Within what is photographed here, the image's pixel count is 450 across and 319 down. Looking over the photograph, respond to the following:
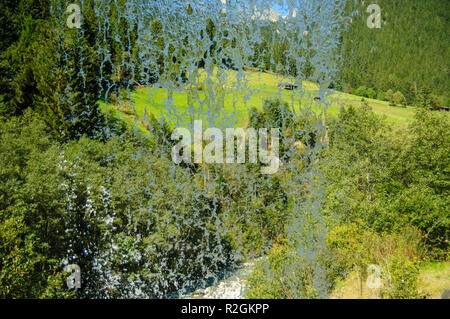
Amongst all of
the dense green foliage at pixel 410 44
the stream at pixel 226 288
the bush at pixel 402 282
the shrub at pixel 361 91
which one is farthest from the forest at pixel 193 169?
the dense green foliage at pixel 410 44

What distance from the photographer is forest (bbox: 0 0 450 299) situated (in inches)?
350

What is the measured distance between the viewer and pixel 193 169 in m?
19.6

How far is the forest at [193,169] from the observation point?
8883mm

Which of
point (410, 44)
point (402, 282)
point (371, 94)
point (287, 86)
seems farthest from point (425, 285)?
point (410, 44)

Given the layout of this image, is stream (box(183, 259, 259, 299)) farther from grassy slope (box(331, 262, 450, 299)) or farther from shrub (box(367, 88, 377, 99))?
shrub (box(367, 88, 377, 99))

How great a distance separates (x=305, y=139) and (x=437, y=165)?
9283 millimetres

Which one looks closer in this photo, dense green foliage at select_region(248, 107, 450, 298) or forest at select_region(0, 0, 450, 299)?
dense green foliage at select_region(248, 107, 450, 298)

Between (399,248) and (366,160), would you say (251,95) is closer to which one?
(366,160)

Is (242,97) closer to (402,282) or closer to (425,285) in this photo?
(425,285)

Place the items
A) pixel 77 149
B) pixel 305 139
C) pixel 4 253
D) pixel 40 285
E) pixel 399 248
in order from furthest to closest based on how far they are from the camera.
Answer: pixel 305 139, pixel 77 149, pixel 40 285, pixel 4 253, pixel 399 248

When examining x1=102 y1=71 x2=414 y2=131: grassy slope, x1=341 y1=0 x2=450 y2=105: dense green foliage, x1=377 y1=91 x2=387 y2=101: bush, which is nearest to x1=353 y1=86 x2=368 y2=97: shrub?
x1=377 y1=91 x2=387 y2=101: bush
